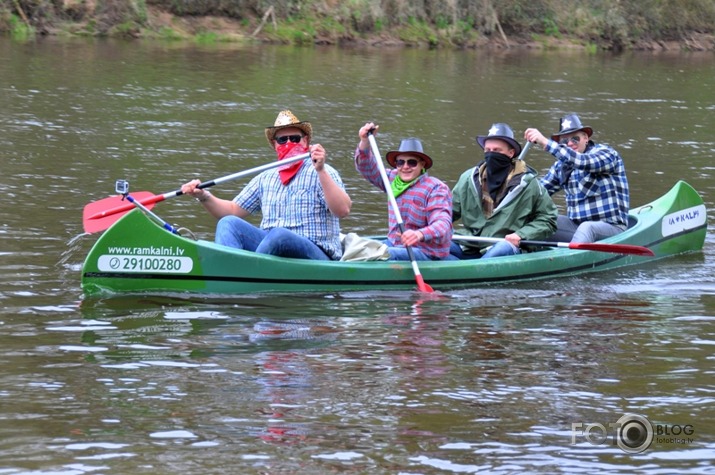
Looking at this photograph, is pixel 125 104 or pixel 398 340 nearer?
pixel 398 340

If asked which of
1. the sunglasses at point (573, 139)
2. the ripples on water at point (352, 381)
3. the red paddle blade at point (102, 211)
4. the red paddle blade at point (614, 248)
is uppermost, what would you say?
the sunglasses at point (573, 139)

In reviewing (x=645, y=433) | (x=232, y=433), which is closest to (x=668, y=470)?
(x=645, y=433)

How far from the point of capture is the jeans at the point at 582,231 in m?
10.5

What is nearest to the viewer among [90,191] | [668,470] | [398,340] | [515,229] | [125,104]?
[668,470]

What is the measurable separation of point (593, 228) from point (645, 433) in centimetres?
455

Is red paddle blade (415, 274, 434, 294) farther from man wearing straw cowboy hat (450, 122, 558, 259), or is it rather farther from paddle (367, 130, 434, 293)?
man wearing straw cowboy hat (450, 122, 558, 259)

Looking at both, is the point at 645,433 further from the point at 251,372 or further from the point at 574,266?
the point at 574,266

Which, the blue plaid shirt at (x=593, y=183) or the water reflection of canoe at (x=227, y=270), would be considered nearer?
the water reflection of canoe at (x=227, y=270)

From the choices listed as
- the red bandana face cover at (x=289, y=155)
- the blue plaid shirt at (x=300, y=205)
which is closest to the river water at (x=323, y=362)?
the blue plaid shirt at (x=300, y=205)

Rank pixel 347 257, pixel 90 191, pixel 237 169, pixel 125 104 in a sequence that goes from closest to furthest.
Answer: pixel 347 257 < pixel 90 191 < pixel 237 169 < pixel 125 104

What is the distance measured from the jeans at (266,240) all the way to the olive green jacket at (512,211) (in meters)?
1.64

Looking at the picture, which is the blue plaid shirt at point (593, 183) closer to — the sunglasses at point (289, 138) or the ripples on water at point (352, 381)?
the ripples on water at point (352, 381)

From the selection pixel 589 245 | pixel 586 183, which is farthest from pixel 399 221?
pixel 586 183

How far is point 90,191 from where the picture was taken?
42.7 ft
